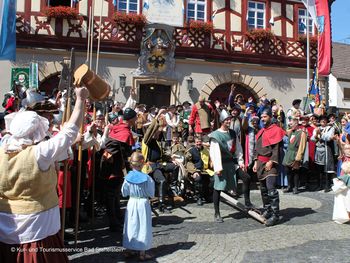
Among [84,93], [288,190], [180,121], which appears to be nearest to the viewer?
[84,93]

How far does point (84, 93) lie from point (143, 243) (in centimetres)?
248

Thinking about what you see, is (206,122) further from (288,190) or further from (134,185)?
(134,185)

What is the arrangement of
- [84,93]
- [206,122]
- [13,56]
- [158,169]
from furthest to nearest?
[13,56] < [206,122] < [158,169] < [84,93]

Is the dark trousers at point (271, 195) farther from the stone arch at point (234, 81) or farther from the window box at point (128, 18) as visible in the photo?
the window box at point (128, 18)

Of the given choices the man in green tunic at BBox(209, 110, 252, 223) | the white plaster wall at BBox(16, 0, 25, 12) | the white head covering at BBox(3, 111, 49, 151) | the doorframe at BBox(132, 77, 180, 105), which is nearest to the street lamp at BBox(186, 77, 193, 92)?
the doorframe at BBox(132, 77, 180, 105)

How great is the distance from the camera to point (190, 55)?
17.6 metres

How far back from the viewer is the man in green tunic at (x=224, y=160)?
277 inches

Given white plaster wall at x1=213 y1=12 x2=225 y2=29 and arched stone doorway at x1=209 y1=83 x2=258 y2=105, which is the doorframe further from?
white plaster wall at x1=213 y1=12 x2=225 y2=29

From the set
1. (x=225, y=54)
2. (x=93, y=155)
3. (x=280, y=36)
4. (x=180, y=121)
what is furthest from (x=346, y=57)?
(x=93, y=155)

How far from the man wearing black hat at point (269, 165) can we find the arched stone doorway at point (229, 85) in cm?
1057

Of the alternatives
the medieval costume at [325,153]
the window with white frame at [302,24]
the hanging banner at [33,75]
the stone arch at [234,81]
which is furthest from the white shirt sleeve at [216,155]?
the window with white frame at [302,24]

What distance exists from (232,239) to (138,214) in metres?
1.66

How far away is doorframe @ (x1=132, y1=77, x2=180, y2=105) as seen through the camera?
662 inches

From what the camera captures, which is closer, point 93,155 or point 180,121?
point 93,155
